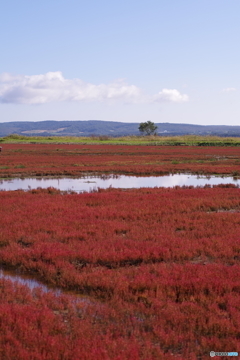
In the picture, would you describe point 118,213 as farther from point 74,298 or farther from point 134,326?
point 134,326

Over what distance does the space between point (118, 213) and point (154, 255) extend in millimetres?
5973

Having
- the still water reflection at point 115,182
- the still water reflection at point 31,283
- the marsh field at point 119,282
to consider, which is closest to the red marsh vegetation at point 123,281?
the marsh field at point 119,282

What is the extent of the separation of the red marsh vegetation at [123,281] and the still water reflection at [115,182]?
1076 cm

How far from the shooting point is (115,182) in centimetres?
3136

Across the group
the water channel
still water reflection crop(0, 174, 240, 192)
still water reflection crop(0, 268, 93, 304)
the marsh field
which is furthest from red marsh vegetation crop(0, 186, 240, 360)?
still water reflection crop(0, 174, 240, 192)

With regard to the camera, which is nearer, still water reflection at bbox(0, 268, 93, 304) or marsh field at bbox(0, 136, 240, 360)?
marsh field at bbox(0, 136, 240, 360)

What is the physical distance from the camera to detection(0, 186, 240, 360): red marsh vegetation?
6.58m

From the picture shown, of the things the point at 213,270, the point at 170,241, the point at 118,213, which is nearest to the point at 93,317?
the point at 213,270

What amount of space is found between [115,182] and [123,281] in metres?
22.3

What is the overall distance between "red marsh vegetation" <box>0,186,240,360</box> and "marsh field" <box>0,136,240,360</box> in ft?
0.08

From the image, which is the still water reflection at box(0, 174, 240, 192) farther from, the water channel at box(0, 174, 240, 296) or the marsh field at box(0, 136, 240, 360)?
the marsh field at box(0, 136, 240, 360)

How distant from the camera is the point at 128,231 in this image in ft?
46.1

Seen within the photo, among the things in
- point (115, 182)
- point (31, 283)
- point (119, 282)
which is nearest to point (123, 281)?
point (119, 282)

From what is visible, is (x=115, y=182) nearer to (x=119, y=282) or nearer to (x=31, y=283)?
(x=31, y=283)
